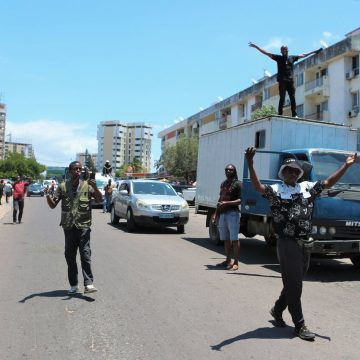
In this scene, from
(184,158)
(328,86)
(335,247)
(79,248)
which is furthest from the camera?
(184,158)

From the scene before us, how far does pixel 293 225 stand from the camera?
16.7 ft

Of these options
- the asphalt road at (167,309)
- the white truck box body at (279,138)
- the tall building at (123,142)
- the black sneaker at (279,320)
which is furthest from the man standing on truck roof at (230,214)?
the tall building at (123,142)

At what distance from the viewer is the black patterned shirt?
510 centimetres

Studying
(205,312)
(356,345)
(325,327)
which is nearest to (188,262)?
(205,312)

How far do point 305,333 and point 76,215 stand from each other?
321 cm

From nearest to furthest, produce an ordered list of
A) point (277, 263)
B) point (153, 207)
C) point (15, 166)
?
1. point (277, 263)
2. point (153, 207)
3. point (15, 166)

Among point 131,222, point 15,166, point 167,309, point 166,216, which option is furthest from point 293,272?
point 15,166

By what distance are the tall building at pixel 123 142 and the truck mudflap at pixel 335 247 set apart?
6289 inches

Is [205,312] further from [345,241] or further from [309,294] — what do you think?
[345,241]

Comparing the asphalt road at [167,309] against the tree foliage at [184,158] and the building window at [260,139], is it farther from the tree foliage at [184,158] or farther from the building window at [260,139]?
the tree foliage at [184,158]

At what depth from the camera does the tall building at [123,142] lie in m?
169

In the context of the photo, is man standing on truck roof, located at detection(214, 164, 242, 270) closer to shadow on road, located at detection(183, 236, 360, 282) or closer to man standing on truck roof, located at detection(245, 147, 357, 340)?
shadow on road, located at detection(183, 236, 360, 282)

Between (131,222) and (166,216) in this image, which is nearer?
(166,216)

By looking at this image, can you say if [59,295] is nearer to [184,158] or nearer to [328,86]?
[328,86]
